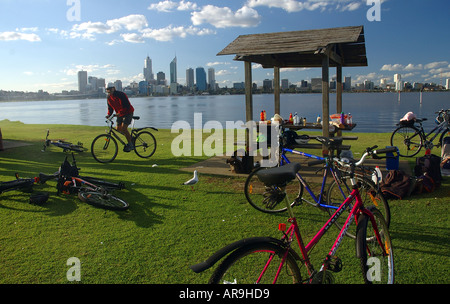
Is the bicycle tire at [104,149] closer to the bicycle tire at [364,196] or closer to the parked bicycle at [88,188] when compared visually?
the parked bicycle at [88,188]

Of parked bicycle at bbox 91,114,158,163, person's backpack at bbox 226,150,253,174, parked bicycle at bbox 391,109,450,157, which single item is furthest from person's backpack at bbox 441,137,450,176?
parked bicycle at bbox 91,114,158,163

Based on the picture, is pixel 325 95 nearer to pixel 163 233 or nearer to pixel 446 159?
pixel 446 159

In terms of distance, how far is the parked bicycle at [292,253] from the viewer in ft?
8.34

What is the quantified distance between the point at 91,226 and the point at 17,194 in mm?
2714

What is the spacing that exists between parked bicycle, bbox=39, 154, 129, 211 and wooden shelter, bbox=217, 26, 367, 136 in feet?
14.4

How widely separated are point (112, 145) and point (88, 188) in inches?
163

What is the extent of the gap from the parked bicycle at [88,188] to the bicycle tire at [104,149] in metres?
3.11

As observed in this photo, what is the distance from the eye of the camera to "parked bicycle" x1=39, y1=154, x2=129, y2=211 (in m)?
6.27

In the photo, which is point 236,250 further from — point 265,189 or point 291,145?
point 291,145

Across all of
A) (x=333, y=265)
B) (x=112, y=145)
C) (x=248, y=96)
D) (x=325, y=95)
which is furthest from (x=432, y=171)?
(x=112, y=145)

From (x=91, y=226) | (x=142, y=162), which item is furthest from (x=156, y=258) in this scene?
(x=142, y=162)

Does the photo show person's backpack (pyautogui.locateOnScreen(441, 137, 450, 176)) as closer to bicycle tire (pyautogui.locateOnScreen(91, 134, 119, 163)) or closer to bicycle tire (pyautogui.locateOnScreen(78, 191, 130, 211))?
bicycle tire (pyautogui.locateOnScreen(78, 191, 130, 211))

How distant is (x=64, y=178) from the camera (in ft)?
23.1

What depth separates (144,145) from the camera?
11.2m
